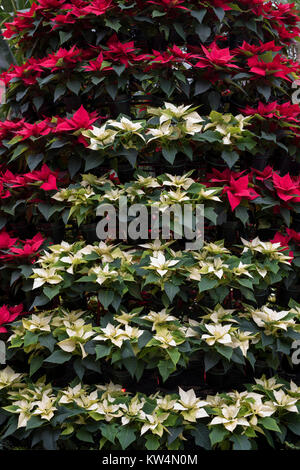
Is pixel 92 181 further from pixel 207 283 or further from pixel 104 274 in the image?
pixel 207 283

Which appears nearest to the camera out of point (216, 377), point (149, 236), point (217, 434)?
point (217, 434)

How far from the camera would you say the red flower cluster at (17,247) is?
2.05 m

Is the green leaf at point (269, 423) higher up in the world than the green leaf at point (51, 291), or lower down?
lower down

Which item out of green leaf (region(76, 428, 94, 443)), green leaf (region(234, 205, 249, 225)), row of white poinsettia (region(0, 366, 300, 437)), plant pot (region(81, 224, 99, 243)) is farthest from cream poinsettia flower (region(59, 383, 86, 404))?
green leaf (region(234, 205, 249, 225))

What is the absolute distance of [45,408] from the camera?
1.85 meters

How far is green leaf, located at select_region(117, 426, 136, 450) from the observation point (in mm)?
1745

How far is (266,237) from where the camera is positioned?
225 centimetres

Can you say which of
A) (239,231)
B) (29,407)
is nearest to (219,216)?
(239,231)

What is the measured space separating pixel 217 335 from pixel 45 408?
761 mm

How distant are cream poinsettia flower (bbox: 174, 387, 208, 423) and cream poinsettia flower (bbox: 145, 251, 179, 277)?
0.51 m

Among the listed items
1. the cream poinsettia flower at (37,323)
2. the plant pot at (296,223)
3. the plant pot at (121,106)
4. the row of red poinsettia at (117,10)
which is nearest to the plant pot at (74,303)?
the cream poinsettia flower at (37,323)

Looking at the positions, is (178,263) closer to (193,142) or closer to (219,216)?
(219,216)

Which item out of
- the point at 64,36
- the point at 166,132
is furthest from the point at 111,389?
the point at 64,36

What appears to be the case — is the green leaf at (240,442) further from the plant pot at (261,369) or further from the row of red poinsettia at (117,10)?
the row of red poinsettia at (117,10)
